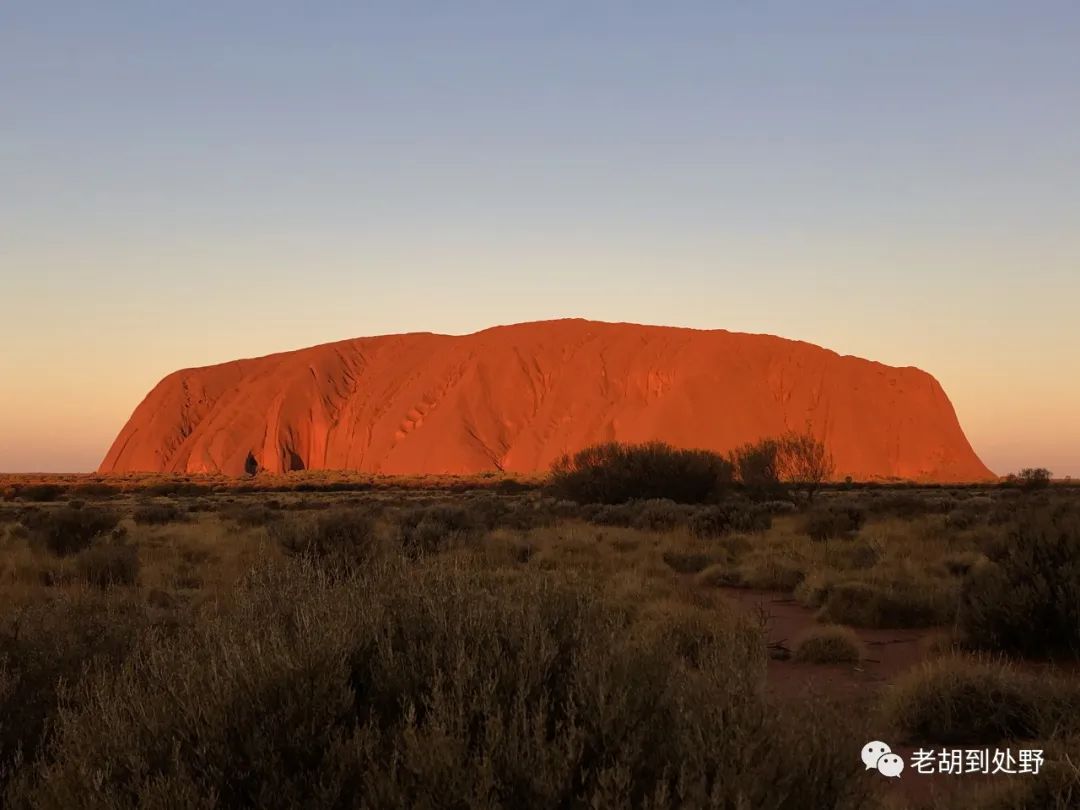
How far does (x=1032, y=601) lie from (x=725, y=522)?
1244 cm

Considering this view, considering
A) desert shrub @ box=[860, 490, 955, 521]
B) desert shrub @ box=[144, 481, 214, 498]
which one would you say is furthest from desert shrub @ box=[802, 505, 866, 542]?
desert shrub @ box=[144, 481, 214, 498]

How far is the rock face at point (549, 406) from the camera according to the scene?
71188 millimetres

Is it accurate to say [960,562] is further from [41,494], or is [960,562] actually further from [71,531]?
[41,494]

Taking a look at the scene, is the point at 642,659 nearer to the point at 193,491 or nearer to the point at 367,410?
the point at 193,491

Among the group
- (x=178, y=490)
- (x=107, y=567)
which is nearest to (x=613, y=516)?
(x=107, y=567)

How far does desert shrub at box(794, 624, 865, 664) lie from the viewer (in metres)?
8.59

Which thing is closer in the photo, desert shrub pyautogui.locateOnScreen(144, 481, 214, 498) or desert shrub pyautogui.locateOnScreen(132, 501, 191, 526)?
desert shrub pyautogui.locateOnScreen(132, 501, 191, 526)

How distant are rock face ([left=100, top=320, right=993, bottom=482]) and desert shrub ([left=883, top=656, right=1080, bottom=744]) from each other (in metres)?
60.7

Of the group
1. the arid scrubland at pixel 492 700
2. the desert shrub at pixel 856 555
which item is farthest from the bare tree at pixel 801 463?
the arid scrubland at pixel 492 700

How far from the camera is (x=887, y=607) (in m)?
10.8

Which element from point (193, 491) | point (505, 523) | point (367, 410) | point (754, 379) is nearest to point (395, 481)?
point (193, 491)

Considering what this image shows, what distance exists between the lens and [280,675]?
327 cm

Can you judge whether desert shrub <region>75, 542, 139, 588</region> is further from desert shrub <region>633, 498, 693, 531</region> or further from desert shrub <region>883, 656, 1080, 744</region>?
desert shrub <region>633, 498, 693, 531</region>

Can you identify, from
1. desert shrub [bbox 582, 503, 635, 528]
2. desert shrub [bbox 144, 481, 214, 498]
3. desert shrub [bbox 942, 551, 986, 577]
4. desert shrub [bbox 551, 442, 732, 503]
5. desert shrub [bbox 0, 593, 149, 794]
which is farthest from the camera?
desert shrub [bbox 144, 481, 214, 498]
